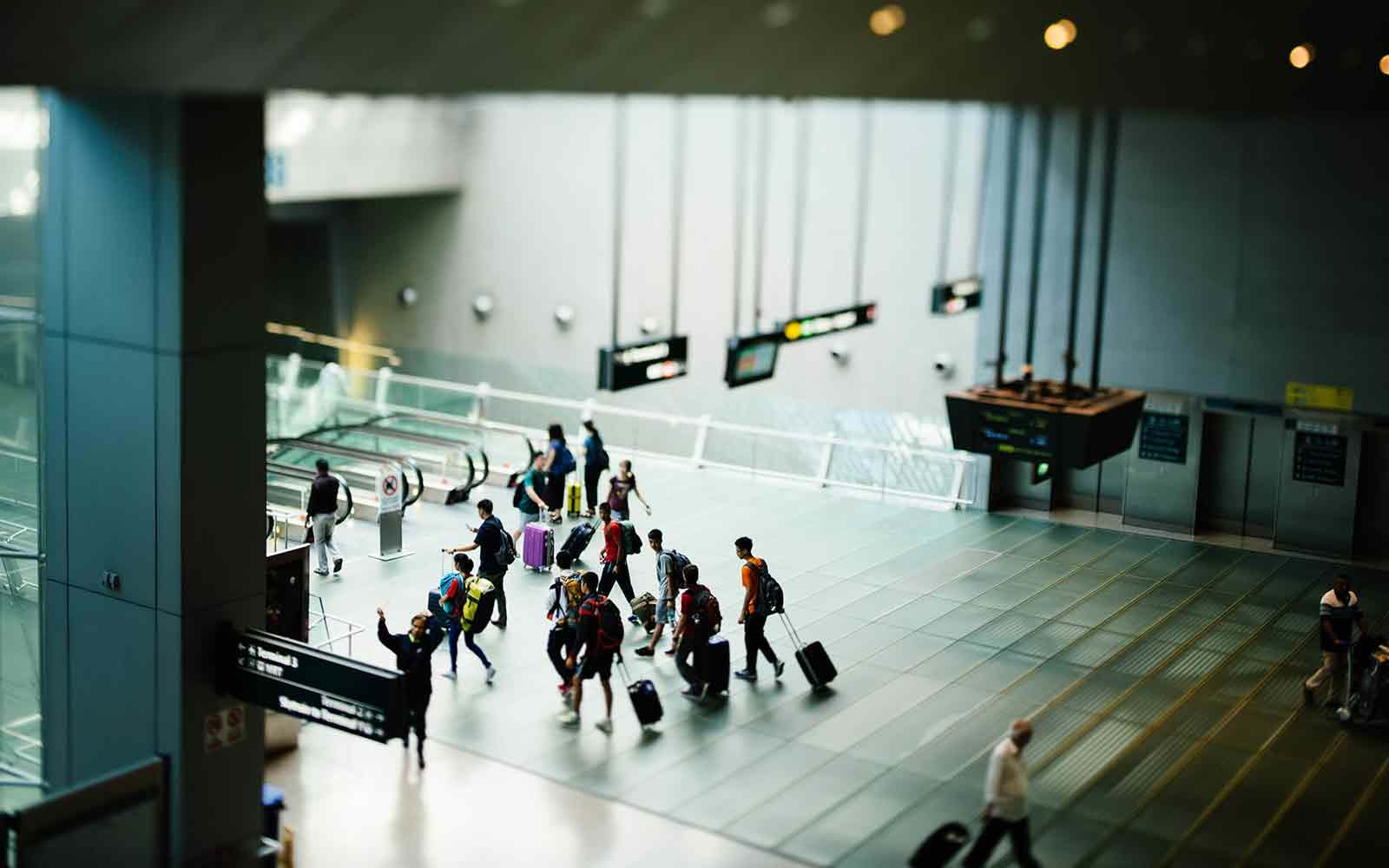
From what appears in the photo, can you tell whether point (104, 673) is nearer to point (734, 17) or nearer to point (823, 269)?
point (734, 17)

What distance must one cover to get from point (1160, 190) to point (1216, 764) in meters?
8.54

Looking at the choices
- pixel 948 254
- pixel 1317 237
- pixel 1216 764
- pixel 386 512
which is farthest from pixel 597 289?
pixel 1216 764

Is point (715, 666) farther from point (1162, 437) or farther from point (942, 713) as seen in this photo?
point (1162, 437)

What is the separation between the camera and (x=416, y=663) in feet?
39.8

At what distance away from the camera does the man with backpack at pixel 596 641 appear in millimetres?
12812

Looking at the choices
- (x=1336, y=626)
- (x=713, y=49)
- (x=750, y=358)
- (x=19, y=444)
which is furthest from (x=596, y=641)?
(x=1336, y=626)

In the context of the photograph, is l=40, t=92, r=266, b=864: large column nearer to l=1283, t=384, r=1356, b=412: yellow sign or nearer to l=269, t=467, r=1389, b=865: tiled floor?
l=269, t=467, r=1389, b=865: tiled floor

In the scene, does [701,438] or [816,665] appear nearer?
[816,665]

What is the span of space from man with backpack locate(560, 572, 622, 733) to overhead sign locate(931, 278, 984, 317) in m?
7.88

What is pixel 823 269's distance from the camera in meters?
24.4

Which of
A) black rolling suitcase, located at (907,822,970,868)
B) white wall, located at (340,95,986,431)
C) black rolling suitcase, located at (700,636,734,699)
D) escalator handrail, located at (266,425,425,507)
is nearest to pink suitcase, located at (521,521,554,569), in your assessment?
escalator handrail, located at (266,425,425,507)

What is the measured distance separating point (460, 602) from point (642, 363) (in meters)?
2.79

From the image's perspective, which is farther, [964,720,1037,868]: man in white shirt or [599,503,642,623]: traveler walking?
[599,503,642,623]: traveler walking

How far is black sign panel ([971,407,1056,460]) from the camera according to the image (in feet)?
44.9
